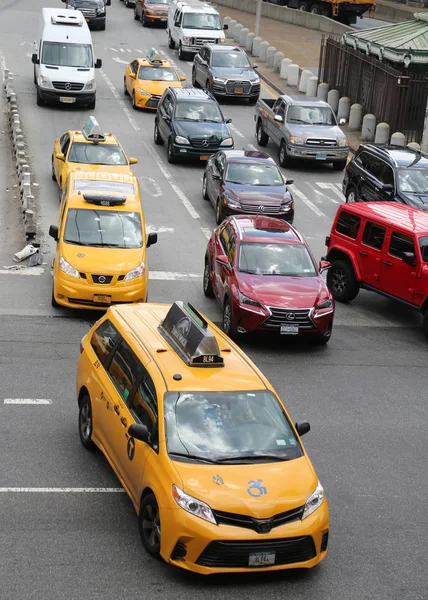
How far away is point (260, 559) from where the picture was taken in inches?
364

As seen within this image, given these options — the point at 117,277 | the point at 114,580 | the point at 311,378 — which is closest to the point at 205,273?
the point at 117,277

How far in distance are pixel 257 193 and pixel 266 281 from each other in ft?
23.3

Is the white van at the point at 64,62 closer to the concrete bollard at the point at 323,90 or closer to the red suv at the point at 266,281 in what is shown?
the concrete bollard at the point at 323,90

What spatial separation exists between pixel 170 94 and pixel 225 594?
2399 cm

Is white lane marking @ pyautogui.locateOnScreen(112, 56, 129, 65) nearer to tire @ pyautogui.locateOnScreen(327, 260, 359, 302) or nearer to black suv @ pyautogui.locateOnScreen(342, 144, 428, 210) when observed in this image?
black suv @ pyautogui.locateOnScreen(342, 144, 428, 210)

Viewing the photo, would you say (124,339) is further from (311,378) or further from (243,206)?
(243,206)

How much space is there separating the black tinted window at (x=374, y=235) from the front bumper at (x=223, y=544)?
10.4m

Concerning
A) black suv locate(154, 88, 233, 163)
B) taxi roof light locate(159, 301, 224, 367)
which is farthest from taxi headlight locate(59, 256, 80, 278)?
black suv locate(154, 88, 233, 163)

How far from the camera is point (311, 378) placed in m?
15.8

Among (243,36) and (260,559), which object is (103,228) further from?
(243,36)

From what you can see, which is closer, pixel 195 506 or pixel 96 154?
pixel 195 506

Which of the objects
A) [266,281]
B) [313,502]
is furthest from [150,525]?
[266,281]

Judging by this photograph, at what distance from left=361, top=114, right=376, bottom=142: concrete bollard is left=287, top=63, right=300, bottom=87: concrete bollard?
7930 millimetres

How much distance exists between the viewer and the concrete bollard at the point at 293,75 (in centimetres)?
4172
